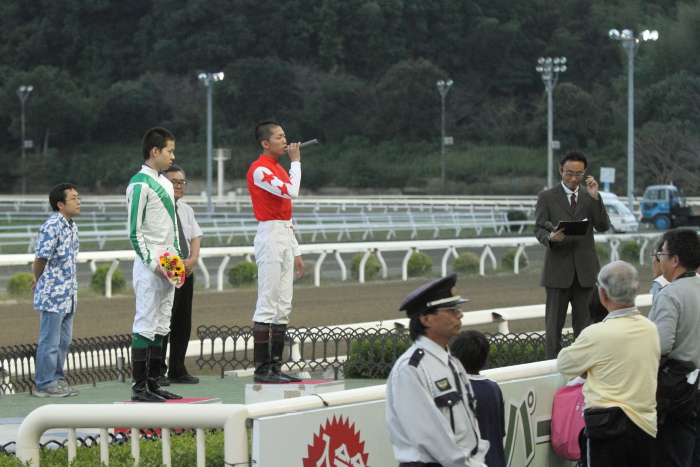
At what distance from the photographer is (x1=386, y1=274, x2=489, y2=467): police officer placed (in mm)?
3553

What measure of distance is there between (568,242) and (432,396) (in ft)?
12.8

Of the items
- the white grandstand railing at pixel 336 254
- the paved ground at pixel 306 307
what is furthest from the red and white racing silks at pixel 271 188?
the white grandstand railing at pixel 336 254

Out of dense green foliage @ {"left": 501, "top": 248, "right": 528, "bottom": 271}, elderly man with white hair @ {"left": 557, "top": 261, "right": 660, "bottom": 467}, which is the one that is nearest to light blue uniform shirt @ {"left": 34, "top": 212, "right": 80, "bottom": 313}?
elderly man with white hair @ {"left": 557, "top": 261, "right": 660, "bottom": 467}

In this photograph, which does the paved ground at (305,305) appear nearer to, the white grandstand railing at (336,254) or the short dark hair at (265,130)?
the white grandstand railing at (336,254)

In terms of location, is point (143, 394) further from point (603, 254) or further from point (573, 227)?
point (603, 254)

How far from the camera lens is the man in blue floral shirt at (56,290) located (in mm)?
7086

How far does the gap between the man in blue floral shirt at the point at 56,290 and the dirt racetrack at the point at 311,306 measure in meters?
4.22

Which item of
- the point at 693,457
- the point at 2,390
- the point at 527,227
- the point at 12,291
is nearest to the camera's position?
the point at 693,457

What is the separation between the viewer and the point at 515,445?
5.04 m

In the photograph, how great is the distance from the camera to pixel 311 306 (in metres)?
14.9

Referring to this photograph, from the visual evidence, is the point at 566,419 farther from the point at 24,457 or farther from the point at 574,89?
the point at 574,89

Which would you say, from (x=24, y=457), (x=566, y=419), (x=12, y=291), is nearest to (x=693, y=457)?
(x=566, y=419)

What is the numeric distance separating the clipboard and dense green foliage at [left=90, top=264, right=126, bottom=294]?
10.5 m

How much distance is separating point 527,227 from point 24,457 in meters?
30.6
